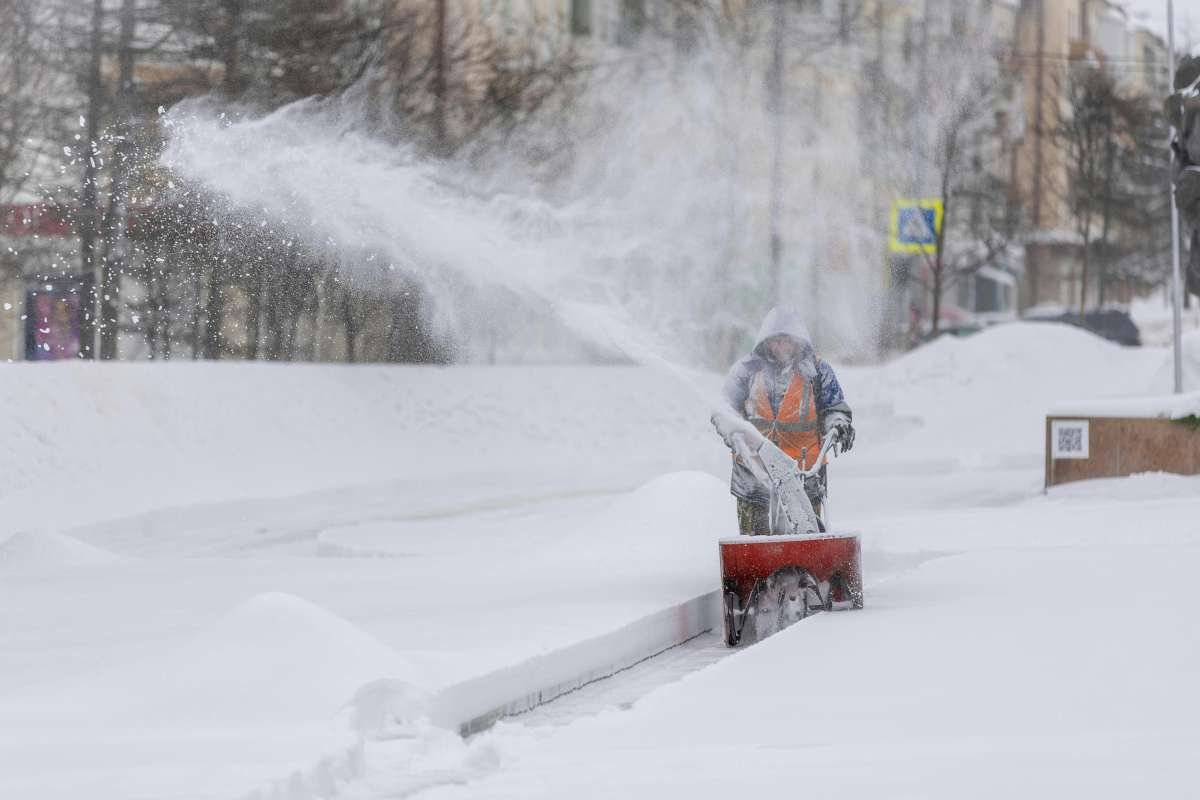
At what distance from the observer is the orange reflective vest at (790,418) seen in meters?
10.0

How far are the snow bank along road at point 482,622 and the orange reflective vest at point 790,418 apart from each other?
33.8 inches

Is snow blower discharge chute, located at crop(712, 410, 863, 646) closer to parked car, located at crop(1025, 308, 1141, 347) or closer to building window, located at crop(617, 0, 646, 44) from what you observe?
building window, located at crop(617, 0, 646, 44)

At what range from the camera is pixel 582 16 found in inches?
1391

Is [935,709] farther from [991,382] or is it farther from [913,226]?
[991,382]

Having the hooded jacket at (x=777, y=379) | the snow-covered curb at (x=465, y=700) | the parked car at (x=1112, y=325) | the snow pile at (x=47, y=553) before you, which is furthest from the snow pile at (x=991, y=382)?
the snow-covered curb at (x=465, y=700)

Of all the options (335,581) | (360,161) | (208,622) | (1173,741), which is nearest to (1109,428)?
(360,161)

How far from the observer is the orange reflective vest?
1001 centimetres

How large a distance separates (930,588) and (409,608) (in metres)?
2.66

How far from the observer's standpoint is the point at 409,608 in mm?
9625

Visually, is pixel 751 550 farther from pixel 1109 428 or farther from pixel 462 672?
pixel 1109 428

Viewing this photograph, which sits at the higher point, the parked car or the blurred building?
the blurred building

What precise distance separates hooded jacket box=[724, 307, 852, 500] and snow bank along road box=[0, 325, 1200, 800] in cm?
71

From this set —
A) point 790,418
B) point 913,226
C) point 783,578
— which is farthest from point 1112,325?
point 783,578

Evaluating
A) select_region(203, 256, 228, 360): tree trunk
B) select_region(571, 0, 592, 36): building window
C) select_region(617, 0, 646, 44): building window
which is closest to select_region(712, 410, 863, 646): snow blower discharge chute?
select_region(203, 256, 228, 360): tree trunk
